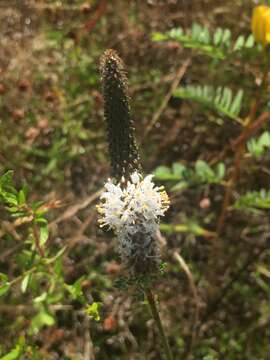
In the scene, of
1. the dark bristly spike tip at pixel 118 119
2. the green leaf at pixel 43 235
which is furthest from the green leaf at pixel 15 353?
the dark bristly spike tip at pixel 118 119

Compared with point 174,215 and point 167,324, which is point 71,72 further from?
point 167,324

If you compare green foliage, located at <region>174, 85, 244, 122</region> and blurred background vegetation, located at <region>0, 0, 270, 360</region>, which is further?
blurred background vegetation, located at <region>0, 0, 270, 360</region>

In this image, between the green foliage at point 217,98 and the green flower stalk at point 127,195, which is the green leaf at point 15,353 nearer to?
A: the green flower stalk at point 127,195

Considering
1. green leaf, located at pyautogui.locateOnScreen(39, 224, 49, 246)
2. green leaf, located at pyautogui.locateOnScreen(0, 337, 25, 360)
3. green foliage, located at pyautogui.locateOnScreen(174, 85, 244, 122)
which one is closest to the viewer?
green leaf, located at pyautogui.locateOnScreen(0, 337, 25, 360)

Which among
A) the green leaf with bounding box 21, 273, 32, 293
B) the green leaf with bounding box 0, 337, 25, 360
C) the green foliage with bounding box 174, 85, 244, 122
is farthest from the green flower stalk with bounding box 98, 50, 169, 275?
the green foliage with bounding box 174, 85, 244, 122

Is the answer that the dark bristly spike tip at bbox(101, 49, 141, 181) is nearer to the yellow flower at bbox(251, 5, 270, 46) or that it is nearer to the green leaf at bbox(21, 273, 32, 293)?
the green leaf at bbox(21, 273, 32, 293)

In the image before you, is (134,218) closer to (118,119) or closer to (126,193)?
(126,193)
